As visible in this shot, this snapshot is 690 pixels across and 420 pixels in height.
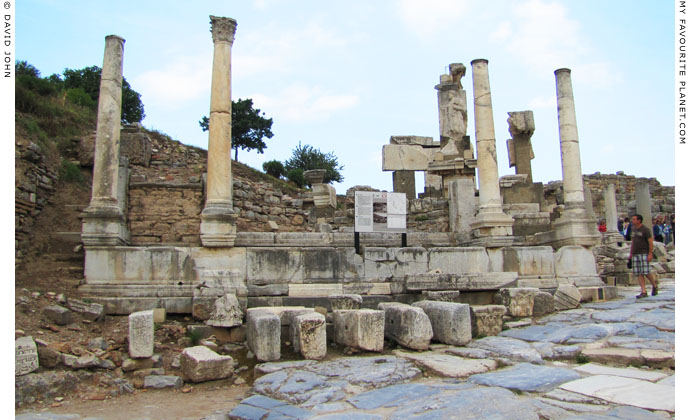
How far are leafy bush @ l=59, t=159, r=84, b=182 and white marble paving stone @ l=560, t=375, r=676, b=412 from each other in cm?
1259

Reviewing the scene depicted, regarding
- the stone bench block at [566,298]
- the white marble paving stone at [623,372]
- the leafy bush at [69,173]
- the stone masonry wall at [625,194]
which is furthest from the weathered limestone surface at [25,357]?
the stone masonry wall at [625,194]

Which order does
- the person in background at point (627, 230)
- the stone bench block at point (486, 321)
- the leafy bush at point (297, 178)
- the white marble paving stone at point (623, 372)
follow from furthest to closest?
the leafy bush at point (297, 178) → the person in background at point (627, 230) → the stone bench block at point (486, 321) → the white marble paving stone at point (623, 372)

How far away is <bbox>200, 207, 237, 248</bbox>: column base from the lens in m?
8.37

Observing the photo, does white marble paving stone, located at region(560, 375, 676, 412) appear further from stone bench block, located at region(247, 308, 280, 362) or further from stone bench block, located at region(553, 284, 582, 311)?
stone bench block, located at region(553, 284, 582, 311)

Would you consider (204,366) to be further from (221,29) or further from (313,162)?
(313,162)

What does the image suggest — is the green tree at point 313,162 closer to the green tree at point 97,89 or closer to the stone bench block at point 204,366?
the green tree at point 97,89

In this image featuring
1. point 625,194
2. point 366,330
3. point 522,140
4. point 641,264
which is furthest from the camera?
point 625,194

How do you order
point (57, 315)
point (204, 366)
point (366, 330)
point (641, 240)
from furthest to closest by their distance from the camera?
point (641, 240) < point (57, 315) < point (366, 330) < point (204, 366)

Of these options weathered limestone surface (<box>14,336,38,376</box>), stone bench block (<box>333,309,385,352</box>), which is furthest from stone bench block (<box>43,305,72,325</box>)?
stone bench block (<box>333,309,385,352</box>)

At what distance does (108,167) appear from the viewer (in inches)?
343

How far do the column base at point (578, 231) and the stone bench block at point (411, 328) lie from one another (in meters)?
5.69

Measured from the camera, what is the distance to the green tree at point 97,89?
93.5 feet

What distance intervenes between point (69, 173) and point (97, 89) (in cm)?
1765

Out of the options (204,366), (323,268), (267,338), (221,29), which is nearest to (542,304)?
(323,268)
